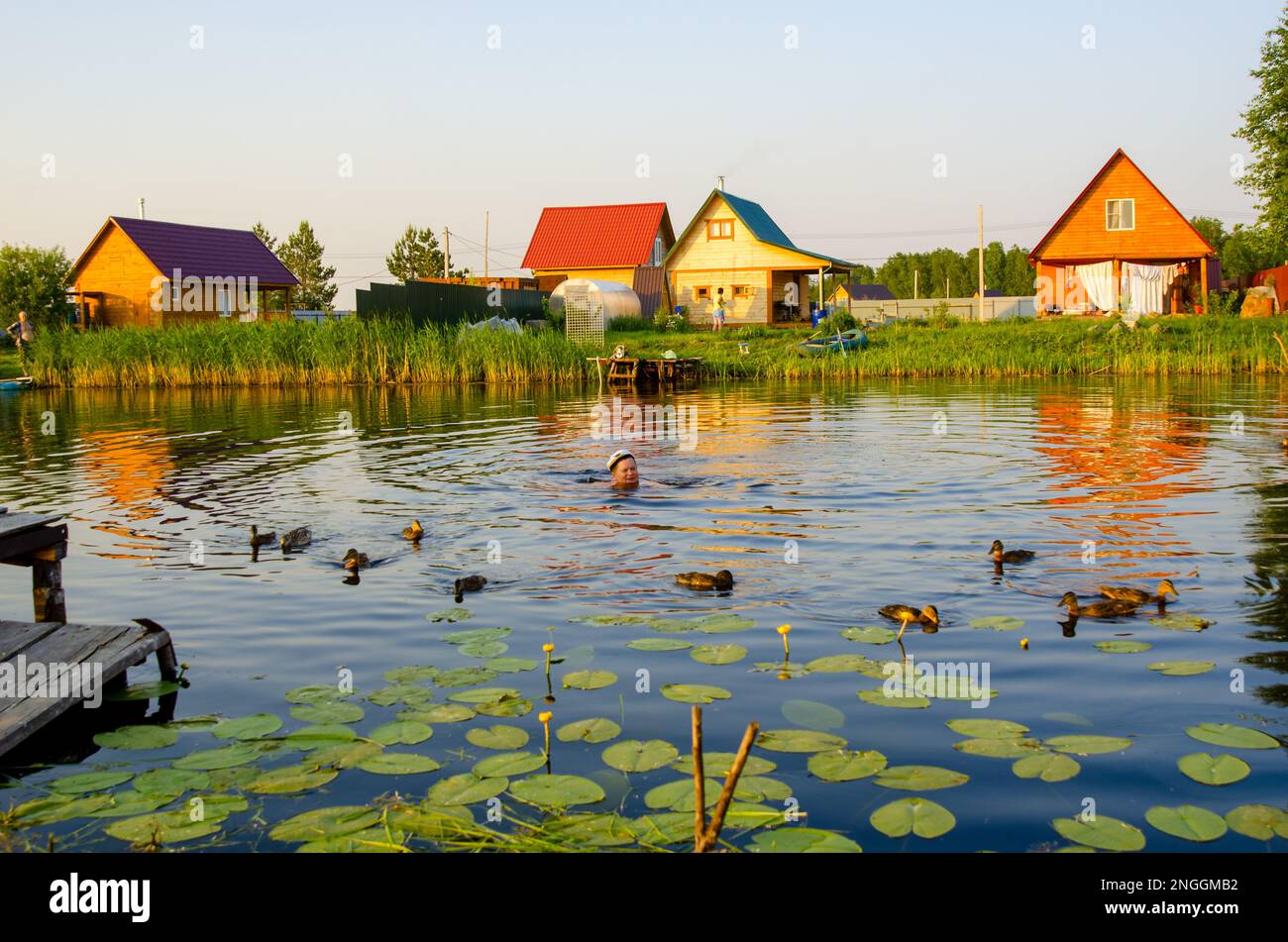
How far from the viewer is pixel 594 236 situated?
211 feet

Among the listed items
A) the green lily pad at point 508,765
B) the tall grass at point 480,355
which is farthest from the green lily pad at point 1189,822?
the tall grass at point 480,355

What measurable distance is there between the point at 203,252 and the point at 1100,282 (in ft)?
150

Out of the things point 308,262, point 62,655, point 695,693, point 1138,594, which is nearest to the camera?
point 695,693

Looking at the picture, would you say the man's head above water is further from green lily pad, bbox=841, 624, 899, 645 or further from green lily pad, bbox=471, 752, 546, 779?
green lily pad, bbox=471, 752, 546, 779

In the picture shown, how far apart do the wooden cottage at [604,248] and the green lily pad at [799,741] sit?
176 feet

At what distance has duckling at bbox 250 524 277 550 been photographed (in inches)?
447

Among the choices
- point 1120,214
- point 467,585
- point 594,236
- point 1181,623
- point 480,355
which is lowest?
point 1181,623

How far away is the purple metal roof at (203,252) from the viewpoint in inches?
2213

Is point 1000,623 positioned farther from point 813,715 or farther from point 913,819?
point 913,819

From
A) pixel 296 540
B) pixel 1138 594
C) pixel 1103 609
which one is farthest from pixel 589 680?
pixel 296 540

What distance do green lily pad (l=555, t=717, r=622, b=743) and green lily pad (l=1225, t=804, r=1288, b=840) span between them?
297 cm

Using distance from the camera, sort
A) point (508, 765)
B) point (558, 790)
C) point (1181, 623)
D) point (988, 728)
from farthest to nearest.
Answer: point (1181, 623) < point (988, 728) < point (508, 765) < point (558, 790)
